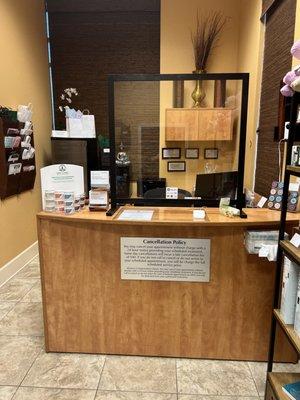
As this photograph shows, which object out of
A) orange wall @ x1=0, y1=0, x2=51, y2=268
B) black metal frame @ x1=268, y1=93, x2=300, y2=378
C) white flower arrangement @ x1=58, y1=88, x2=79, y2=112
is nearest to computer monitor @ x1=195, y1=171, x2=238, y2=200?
black metal frame @ x1=268, y1=93, x2=300, y2=378

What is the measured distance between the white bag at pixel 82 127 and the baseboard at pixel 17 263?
151cm

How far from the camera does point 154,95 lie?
2133 millimetres

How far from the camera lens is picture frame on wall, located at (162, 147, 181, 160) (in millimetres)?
2247

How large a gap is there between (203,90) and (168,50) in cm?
191

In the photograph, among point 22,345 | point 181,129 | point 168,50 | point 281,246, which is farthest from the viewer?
point 168,50

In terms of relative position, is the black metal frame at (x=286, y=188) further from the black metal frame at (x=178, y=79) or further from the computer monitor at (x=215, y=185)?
the computer monitor at (x=215, y=185)

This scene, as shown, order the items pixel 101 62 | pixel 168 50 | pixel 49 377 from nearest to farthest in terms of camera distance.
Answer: pixel 49 377 → pixel 168 50 → pixel 101 62

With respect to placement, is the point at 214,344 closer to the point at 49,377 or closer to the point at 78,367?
the point at 78,367

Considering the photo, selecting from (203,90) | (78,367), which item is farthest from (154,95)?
(78,367)

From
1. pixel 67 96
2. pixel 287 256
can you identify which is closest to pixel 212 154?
pixel 287 256

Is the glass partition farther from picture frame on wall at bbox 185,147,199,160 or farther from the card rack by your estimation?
the card rack

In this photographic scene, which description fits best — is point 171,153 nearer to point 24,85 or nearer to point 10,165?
point 10,165

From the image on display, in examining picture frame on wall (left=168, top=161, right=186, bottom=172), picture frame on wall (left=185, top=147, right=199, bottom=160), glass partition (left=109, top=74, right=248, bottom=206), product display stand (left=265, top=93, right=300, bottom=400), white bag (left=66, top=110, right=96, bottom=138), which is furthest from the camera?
white bag (left=66, top=110, right=96, bottom=138)

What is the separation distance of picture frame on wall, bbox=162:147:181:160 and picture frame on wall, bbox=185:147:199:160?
0.06m
